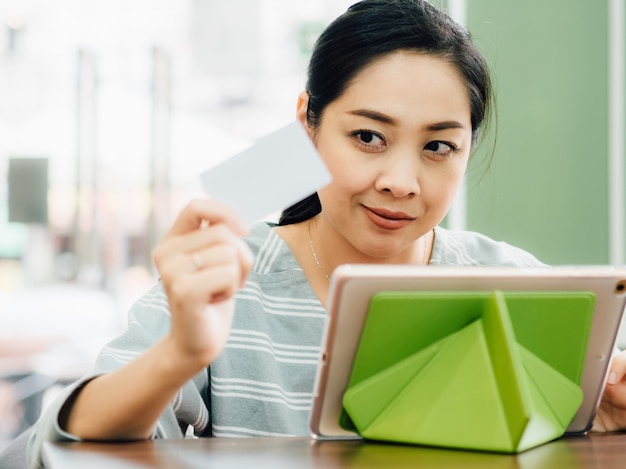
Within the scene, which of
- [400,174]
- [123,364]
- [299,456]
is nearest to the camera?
[299,456]

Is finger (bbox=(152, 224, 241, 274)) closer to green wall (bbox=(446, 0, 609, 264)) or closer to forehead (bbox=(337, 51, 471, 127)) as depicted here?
forehead (bbox=(337, 51, 471, 127))

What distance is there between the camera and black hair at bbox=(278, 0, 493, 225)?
1165mm

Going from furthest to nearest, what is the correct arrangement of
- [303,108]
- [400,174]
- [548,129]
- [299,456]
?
1. [548,129]
2. [303,108]
3. [400,174]
4. [299,456]

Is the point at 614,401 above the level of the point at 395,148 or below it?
below

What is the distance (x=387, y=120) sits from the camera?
1.08m

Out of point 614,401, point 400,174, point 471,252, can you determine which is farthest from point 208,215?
point 471,252

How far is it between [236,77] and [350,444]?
3.10 meters

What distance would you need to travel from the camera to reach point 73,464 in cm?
68

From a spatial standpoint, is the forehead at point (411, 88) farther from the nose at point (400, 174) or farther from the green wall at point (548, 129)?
the green wall at point (548, 129)

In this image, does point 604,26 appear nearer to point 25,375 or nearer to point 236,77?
point 236,77

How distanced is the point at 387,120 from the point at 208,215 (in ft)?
1.29

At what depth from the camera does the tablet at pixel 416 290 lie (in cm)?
73

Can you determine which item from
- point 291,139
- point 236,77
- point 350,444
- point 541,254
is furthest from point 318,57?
point 236,77

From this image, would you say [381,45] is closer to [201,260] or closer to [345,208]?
[345,208]
